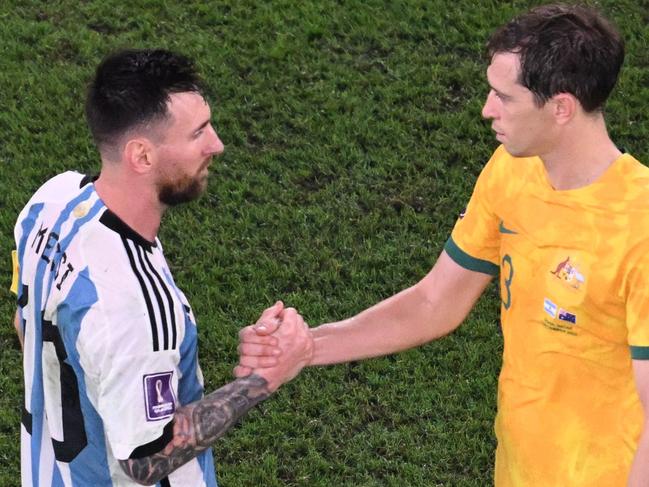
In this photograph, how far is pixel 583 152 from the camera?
127 inches

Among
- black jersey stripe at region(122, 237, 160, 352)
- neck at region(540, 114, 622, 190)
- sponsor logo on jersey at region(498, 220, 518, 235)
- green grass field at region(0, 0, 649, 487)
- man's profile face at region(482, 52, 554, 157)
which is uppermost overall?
man's profile face at region(482, 52, 554, 157)

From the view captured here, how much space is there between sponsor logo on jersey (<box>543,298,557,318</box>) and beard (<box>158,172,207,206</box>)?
1.11 meters

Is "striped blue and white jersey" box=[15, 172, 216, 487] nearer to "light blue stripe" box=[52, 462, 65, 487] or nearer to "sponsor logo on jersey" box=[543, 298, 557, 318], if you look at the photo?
"light blue stripe" box=[52, 462, 65, 487]

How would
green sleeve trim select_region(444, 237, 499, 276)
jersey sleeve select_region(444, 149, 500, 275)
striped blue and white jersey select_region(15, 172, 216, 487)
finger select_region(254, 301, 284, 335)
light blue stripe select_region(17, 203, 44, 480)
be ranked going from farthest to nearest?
finger select_region(254, 301, 284, 335), green sleeve trim select_region(444, 237, 499, 276), jersey sleeve select_region(444, 149, 500, 275), light blue stripe select_region(17, 203, 44, 480), striped blue and white jersey select_region(15, 172, 216, 487)

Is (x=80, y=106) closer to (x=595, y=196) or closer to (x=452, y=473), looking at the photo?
(x=452, y=473)

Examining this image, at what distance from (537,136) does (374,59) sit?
4.66 meters

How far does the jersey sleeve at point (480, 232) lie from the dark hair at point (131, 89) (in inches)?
38.9

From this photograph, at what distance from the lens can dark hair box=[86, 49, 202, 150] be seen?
129 inches

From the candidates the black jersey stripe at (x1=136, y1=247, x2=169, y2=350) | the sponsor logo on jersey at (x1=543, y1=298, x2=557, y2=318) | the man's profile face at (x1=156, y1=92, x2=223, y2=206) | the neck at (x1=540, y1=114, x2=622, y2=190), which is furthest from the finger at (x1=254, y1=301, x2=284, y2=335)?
the neck at (x1=540, y1=114, x2=622, y2=190)

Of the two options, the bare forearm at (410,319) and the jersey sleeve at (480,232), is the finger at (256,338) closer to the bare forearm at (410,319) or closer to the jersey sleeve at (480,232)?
the bare forearm at (410,319)

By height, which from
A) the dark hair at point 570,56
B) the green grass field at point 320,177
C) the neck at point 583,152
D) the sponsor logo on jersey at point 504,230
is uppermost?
the dark hair at point 570,56

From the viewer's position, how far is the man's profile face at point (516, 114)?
3250 mm

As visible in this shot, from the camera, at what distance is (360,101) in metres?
7.46

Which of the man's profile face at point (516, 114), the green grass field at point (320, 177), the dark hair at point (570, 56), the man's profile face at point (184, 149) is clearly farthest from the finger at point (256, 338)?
the green grass field at point (320, 177)
